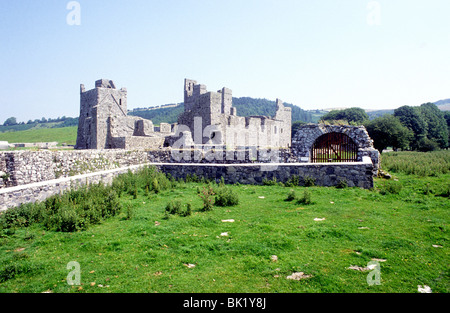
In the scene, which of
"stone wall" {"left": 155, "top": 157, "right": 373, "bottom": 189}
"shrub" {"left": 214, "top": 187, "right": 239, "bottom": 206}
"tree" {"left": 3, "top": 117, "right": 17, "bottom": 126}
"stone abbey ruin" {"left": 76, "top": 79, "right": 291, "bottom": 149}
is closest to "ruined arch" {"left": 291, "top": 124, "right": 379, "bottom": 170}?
"stone wall" {"left": 155, "top": 157, "right": 373, "bottom": 189}

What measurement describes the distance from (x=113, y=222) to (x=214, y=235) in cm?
277

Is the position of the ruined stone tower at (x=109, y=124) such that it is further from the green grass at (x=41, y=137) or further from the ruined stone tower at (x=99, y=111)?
the green grass at (x=41, y=137)

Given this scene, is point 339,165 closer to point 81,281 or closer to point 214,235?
point 214,235

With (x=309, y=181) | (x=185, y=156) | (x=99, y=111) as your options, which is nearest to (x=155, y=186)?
(x=185, y=156)

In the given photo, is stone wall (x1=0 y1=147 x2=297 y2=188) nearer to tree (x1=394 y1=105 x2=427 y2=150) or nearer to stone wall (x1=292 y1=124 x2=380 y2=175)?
stone wall (x1=292 y1=124 x2=380 y2=175)

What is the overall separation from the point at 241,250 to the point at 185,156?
10.1m

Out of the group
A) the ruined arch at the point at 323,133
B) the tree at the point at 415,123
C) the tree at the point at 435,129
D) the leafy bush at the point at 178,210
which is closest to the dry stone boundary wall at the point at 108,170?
the ruined arch at the point at 323,133

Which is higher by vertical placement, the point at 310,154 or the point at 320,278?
the point at 310,154

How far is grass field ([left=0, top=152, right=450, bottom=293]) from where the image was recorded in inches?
147

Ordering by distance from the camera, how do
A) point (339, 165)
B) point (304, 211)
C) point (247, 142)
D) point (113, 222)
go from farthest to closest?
point (247, 142)
point (339, 165)
point (304, 211)
point (113, 222)

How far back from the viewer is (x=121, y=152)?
13.4m

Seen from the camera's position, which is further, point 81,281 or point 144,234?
point 144,234

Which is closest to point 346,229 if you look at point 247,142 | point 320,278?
point 320,278
